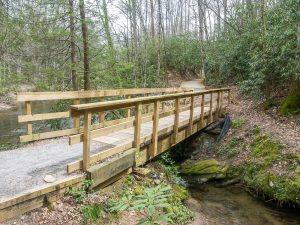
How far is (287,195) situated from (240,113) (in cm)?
565

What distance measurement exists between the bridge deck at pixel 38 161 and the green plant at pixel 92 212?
528 millimetres

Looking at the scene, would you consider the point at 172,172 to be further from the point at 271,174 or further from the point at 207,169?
the point at 271,174

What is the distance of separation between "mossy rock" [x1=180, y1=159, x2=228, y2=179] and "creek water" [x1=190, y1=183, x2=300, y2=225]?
52 cm

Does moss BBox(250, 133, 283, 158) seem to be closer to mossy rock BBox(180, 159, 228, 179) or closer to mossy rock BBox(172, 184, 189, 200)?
mossy rock BBox(180, 159, 228, 179)

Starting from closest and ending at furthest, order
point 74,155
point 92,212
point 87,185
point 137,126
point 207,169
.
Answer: point 92,212 → point 87,185 → point 74,155 → point 137,126 → point 207,169

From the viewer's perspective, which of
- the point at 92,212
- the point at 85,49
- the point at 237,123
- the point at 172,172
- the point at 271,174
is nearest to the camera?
the point at 92,212

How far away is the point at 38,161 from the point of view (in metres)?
4.47

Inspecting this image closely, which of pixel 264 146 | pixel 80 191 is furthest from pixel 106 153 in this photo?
pixel 264 146

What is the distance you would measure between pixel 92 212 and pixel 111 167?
2.86 feet

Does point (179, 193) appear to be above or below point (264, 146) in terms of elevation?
below

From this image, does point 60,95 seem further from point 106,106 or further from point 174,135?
point 174,135

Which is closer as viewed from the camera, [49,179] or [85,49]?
[49,179]

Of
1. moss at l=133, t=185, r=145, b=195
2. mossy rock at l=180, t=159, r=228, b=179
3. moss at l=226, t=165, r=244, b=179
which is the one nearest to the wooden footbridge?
moss at l=133, t=185, r=145, b=195

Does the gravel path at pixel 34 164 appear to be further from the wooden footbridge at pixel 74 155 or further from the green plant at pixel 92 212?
the green plant at pixel 92 212
